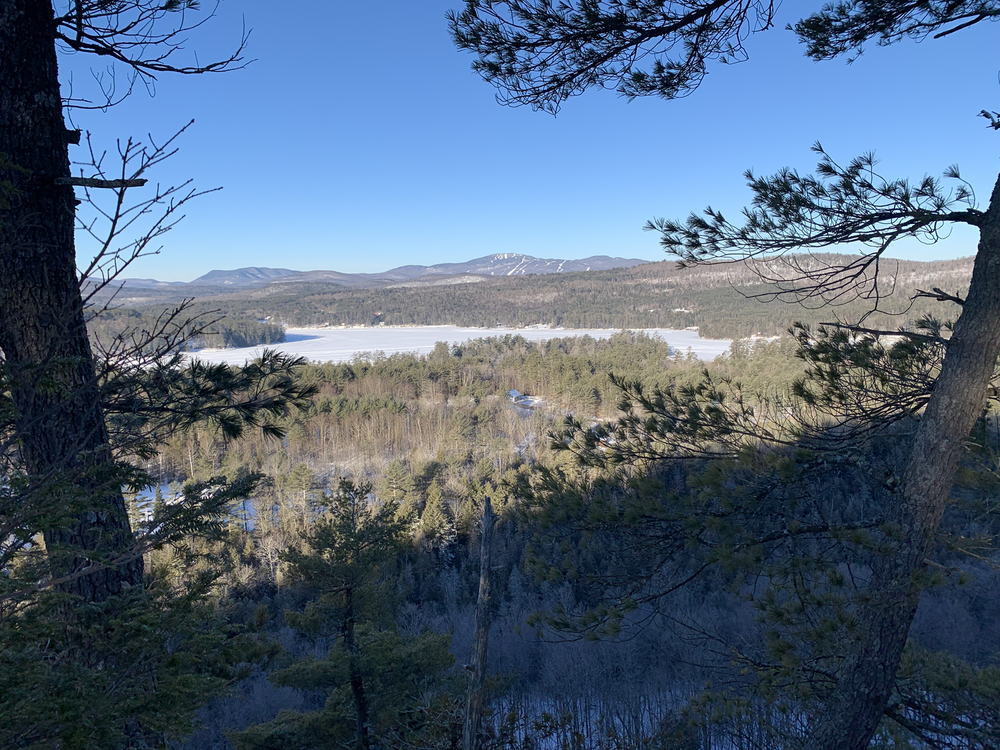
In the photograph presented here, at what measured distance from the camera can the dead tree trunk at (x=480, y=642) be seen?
2.95m

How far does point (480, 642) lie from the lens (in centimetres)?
306

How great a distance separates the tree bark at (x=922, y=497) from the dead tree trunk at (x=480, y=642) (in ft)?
5.94

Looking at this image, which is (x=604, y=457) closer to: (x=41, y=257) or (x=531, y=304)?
(x=41, y=257)

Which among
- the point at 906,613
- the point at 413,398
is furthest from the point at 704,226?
the point at 413,398

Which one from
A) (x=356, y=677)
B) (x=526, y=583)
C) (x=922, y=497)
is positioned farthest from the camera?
(x=526, y=583)

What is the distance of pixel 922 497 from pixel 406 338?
91906 mm

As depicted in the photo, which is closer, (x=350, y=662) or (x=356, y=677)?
(x=350, y=662)

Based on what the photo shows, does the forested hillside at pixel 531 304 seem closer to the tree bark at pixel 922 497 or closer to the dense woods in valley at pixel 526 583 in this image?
the dense woods in valley at pixel 526 583

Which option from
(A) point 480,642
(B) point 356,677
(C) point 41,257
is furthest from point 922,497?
(B) point 356,677

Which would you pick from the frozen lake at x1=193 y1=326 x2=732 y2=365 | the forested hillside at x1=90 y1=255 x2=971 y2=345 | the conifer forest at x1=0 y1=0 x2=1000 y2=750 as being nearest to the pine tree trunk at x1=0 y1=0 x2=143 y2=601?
the conifer forest at x1=0 y1=0 x2=1000 y2=750

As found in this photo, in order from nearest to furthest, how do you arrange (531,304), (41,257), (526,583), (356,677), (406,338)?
1. (41,257)
2. (356,677)
3. (526,583)
4. (406,338)
5. (531,304)

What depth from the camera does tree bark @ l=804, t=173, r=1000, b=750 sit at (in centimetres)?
252

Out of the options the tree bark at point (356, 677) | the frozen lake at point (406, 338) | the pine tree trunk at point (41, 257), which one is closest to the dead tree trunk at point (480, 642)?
the pine tree trunk at point (41, 257)

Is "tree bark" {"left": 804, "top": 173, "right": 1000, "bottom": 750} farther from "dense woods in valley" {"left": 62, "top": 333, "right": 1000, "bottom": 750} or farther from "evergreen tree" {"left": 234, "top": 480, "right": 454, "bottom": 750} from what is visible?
"evergreen tree" {"left": 234, "top": 480, "right": 454, "bottom": 750}
